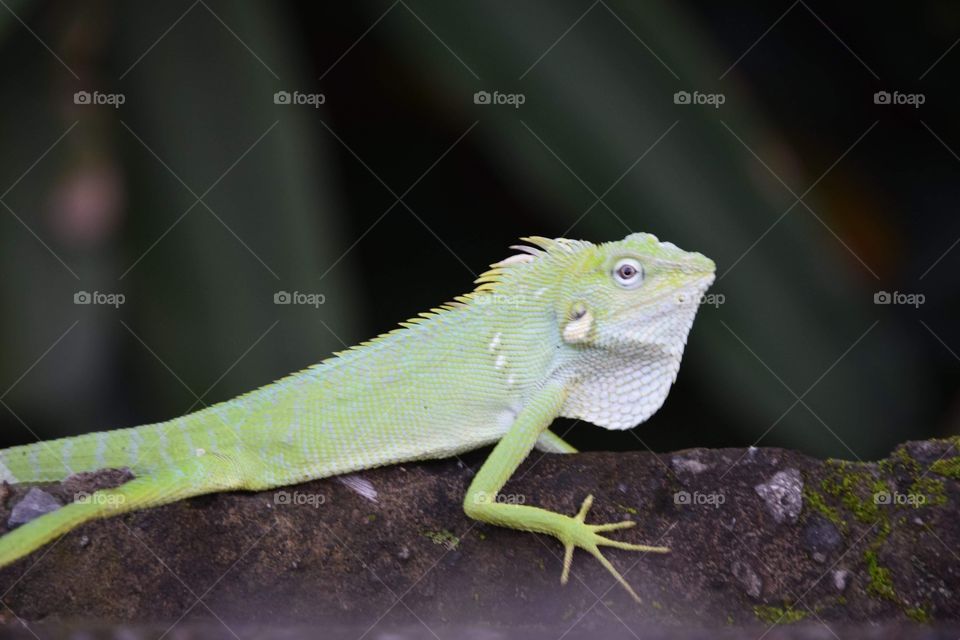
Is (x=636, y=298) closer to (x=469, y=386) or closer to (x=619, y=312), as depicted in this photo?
(x=619, y=312)

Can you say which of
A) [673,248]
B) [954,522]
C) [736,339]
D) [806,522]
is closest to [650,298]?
[673,248]

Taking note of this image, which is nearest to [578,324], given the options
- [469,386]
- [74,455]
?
[469,386]

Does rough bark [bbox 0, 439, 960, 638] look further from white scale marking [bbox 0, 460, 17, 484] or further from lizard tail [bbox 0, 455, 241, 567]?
white scale marking [bbox 0, 460, 17, 484]

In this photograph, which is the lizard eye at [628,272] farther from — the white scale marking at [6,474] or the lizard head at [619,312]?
the white scale marking at [6,474]

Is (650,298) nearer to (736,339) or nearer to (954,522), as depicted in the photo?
(736,339)

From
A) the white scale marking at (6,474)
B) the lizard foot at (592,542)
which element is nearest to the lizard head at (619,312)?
the lizard foot at (592,542)

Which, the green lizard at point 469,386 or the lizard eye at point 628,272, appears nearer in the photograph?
the green lizard at point 469,386

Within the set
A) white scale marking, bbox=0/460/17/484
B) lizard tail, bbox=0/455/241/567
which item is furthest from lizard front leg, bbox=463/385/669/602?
white scale marking, bbox=0/460/17/484
